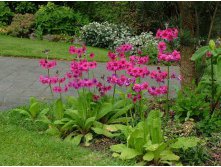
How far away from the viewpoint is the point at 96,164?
15.8 feet

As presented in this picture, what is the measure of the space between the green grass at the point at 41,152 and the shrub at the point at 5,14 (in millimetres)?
9500

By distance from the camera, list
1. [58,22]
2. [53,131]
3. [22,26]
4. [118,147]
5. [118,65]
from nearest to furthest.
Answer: [118,147]
[118,65]
[53,131]
[22,26]
[58,22]

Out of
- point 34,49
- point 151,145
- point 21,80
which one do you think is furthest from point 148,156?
point 34,49

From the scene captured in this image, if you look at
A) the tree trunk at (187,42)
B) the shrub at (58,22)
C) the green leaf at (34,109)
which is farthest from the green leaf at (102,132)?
the shrub at (58,22)

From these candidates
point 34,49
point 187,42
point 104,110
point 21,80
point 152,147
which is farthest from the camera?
point 34,49

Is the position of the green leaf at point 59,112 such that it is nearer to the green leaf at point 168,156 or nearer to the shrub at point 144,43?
the green leaf at point 168,156

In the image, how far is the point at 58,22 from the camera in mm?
14078

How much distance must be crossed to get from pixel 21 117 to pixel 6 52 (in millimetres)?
4926

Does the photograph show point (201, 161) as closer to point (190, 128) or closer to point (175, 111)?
point (190, 128)

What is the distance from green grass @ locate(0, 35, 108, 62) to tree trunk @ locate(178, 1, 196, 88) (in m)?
4.38

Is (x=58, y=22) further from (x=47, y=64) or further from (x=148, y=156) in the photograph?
(x=148, y=156)

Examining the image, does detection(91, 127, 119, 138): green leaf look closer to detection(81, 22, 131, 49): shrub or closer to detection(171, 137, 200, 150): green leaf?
detection(171, 137, 200, 150): green leaf

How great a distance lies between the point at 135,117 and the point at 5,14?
385 inches

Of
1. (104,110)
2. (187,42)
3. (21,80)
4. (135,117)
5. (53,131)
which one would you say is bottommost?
(53,131)
